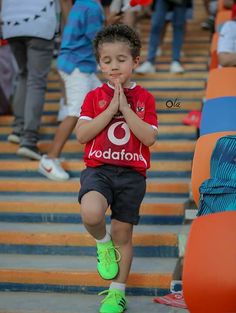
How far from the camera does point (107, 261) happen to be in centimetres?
402

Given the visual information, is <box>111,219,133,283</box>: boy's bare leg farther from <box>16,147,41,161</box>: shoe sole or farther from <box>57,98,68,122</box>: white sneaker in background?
<box>57,98,68,122</box>: white sneaker in background

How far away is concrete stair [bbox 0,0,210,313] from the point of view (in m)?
4.42

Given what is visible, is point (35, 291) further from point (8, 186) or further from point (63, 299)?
point (8, 186)

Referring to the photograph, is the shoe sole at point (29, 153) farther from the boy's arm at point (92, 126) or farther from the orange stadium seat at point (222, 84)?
the boy's arm at point (92, 126)

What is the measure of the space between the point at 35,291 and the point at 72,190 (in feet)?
3.39

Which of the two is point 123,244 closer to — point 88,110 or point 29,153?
point 88,110

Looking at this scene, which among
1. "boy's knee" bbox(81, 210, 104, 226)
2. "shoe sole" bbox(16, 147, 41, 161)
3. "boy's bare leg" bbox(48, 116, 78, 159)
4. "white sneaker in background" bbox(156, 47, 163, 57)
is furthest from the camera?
"white sneaker in background" bbox(156, 47, 163, 57)

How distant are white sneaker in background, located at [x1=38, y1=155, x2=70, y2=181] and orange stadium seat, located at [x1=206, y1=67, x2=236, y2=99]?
1389mm

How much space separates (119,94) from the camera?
3.94 metres

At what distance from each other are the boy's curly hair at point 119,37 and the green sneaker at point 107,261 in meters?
1.00

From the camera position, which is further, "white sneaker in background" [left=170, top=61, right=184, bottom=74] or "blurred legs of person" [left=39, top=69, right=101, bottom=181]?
"white sneaker in background" [left=170, top=61, right=184, bottom=74]

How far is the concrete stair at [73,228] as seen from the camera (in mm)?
4422

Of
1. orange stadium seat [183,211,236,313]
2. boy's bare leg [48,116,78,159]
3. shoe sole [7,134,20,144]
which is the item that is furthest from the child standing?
orange stadium seat [183,211,236,313]

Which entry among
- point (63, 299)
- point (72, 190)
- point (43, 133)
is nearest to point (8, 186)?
point (72, 190)
